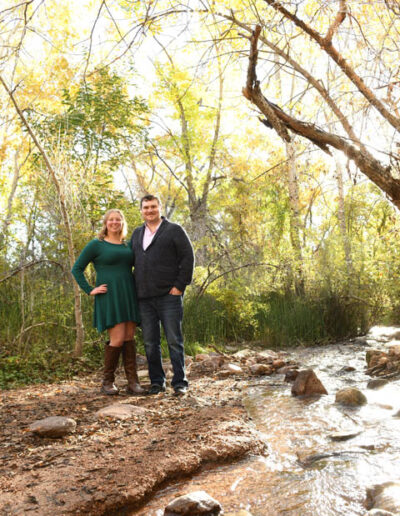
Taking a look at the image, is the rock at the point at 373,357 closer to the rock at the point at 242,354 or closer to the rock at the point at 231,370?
the rock at the point at 231,370

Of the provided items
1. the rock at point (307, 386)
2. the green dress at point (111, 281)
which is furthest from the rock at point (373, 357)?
the green dress at point (111, 281)

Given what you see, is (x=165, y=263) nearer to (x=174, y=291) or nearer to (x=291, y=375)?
(x=174, y=291)

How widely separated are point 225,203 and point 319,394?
29.2ft

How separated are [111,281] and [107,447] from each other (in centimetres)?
158

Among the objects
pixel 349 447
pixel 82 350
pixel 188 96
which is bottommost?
pixel 349 447

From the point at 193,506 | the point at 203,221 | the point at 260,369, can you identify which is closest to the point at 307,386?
the point at 260,369

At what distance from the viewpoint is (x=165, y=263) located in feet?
12.7

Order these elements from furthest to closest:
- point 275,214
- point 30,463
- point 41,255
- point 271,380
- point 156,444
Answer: point 275,214, point 41,255, point 271,380, point 156,444, point 30,463

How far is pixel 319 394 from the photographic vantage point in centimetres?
403

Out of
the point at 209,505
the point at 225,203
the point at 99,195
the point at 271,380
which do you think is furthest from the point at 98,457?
the point at 225,203

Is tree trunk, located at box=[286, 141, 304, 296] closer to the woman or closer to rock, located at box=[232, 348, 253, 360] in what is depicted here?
rock, located at box=[232, 348, 253, 360]

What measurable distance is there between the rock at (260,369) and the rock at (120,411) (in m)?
2.06

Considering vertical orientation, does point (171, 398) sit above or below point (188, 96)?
below

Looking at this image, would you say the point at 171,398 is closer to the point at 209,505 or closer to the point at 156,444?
the point at 156,444
